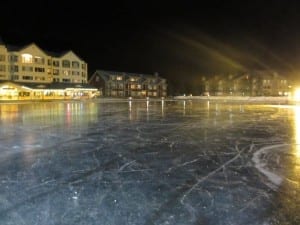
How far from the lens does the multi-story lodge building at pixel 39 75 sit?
163 feet

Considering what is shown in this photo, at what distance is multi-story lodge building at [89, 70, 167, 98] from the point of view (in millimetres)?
70812

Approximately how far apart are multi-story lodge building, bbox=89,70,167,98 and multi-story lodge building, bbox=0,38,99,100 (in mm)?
10038

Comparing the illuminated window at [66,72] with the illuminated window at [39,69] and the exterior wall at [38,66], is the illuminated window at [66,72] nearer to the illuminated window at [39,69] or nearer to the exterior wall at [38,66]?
the exterior wall at [38,66]

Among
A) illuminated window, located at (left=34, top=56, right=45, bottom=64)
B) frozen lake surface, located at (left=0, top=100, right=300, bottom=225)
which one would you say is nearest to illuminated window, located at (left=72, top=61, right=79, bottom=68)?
illuminated window, located at (left=34, top=56, right=45, bottom=64)

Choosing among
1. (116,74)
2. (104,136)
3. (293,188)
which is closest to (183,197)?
(293,188)

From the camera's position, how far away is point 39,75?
177ft

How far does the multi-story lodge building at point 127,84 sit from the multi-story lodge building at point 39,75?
10038 millimetres

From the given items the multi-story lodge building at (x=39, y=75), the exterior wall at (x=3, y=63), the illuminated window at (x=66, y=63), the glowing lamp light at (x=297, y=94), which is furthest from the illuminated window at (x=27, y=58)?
the glowing lamp light at (x=297, y=94)

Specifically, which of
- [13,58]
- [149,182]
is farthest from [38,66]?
[149,182]

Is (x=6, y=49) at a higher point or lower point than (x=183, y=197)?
higher

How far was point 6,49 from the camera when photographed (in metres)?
50.5

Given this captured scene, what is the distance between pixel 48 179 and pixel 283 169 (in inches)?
186

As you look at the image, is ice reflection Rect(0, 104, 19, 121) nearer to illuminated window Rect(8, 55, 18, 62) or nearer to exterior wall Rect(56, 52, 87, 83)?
illuminated window Rect(8, 55, 18, 62)

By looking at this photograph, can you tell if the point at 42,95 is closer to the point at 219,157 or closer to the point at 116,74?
the point at 116,74
